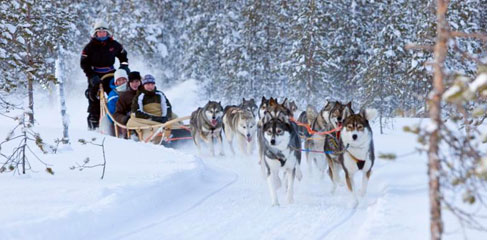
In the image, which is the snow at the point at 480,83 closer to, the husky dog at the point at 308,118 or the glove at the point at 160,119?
the husky dog at the point at 308,118

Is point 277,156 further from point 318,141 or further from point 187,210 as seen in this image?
point 318,141

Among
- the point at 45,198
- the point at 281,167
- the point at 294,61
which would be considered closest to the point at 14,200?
the point at 45,198

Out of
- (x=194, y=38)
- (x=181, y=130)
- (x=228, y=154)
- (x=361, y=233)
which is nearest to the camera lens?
(x=361, y=233)

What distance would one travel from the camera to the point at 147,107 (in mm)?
8305

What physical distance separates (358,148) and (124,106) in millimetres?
5029

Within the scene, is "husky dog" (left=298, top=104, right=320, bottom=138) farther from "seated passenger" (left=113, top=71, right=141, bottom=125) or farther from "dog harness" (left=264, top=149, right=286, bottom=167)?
"seated passenger" (left=113, top=71, right=141, bottom=125)

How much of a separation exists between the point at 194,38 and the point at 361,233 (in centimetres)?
2040

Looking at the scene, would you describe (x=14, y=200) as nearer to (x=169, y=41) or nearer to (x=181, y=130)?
(x=181, y=130)

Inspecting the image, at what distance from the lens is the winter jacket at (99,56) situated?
8938mm

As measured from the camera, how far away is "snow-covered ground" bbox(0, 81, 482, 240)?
11.4 feet

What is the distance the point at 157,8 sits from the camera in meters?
24.8

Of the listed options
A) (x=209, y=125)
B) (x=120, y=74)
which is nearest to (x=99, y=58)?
(x=120, y=74)

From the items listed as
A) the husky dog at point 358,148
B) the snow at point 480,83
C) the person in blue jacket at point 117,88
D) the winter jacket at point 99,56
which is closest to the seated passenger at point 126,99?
the person in blue jacket at point 117,88

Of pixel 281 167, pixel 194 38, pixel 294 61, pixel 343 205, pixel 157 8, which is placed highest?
pixel 157 8
